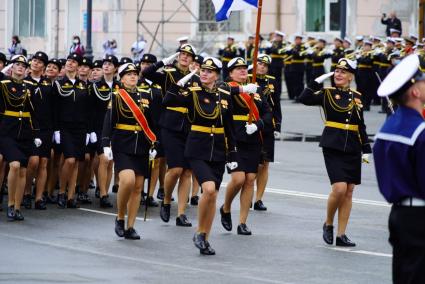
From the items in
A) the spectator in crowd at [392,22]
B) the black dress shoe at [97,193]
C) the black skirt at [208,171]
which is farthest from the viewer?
the spectator in crowd at [392,22]

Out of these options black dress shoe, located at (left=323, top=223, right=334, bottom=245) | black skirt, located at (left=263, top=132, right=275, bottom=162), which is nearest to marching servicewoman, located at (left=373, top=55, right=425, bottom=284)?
black dress shoe, located at (left=323, top=223, right=334, bottom=245)

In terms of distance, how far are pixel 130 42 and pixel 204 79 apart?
2676cm

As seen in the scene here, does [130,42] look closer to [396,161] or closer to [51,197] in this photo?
[51,197]

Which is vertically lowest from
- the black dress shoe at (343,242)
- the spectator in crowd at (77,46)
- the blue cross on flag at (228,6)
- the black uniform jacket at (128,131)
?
the black dress shoe at (343,242)

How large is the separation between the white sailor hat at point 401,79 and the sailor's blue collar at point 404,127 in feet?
0.48

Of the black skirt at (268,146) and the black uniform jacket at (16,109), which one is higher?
the black uniform jacket at (16,109)

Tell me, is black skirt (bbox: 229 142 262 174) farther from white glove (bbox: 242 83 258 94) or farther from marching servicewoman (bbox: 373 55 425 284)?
marching servicewoman (bbox: 373 55 425 284)

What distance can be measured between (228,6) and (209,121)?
284 centimetres

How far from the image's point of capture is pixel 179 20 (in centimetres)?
3991

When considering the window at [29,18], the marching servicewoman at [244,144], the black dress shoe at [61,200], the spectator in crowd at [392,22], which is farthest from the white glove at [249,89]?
the window at [29,18]

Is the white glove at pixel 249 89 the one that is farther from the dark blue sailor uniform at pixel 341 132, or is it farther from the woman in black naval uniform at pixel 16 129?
the woman in black naval uniform at pixel 16 129

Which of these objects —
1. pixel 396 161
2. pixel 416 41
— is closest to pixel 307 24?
pixel 416 41

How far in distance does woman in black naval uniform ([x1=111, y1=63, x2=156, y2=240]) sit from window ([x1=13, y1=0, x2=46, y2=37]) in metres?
29.4

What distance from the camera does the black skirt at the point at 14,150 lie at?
50.8ft
